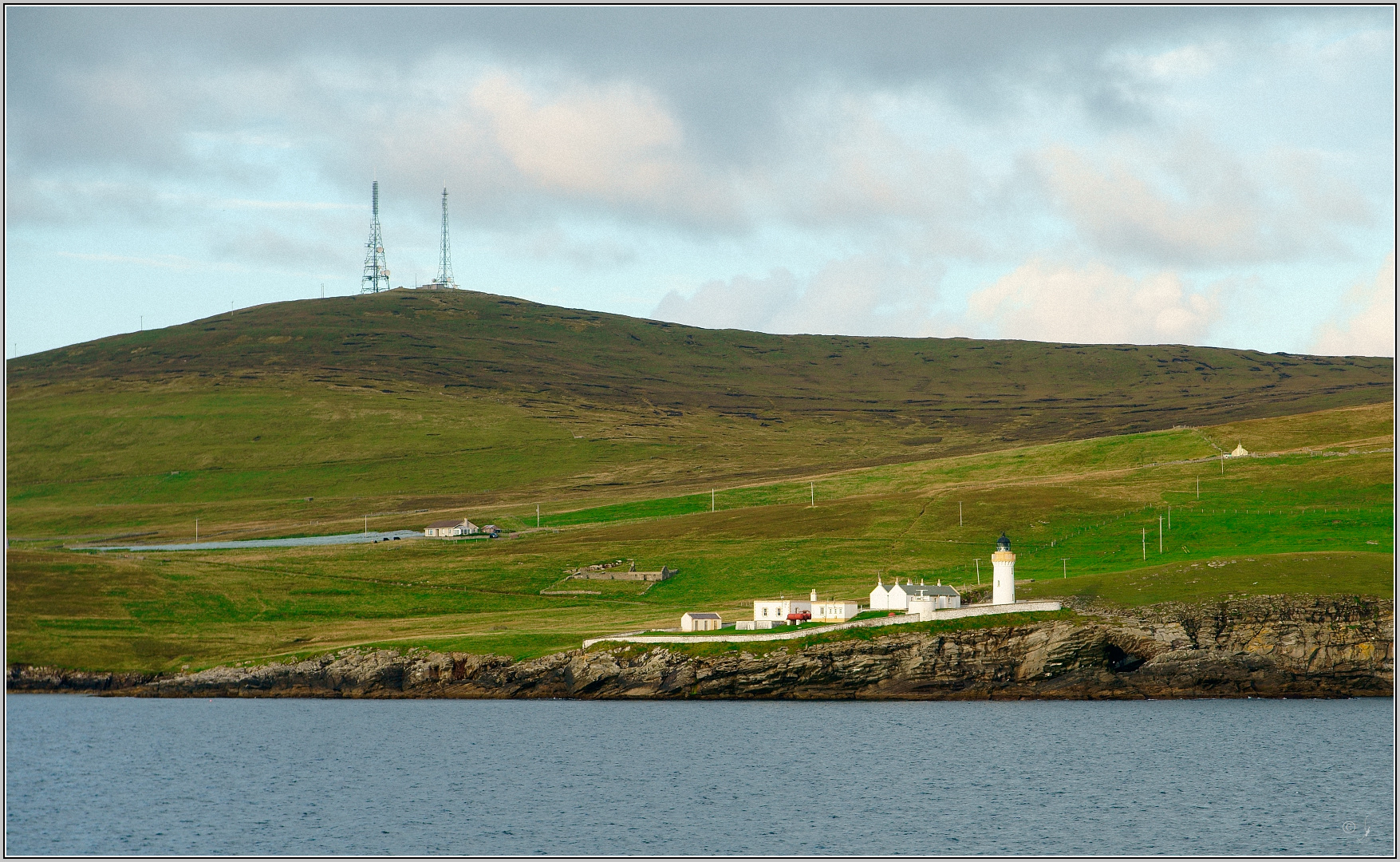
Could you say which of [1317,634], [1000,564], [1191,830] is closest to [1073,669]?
[1000,564]

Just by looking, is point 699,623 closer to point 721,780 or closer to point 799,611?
point 799,611

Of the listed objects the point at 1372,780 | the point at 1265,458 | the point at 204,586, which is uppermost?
the point at 1265,458

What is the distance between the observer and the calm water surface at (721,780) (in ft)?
199

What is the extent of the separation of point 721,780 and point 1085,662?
158 feet

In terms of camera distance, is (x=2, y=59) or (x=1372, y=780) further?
(x=1372, y=780)

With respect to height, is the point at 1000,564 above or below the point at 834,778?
above

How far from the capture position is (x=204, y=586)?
506ft

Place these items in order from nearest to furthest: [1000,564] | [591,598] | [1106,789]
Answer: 1. [1106,789]
2. [1000,564]
3. [591,598]

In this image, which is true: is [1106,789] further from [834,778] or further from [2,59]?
[2,59]

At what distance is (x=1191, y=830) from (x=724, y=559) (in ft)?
328

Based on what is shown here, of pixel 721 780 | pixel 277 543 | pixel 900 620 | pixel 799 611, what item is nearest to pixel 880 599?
pixel 900 620

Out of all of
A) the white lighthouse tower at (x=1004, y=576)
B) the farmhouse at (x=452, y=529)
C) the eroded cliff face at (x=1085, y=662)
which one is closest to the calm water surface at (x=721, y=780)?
the eroded cliff face at (x=1085, y=662)

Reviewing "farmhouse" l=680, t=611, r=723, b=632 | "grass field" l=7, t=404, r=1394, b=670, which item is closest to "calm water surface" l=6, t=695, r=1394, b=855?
"farmhouse" l=680, t=611, r=723, b=632

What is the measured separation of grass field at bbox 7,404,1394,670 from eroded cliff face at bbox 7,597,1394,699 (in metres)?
3.78
